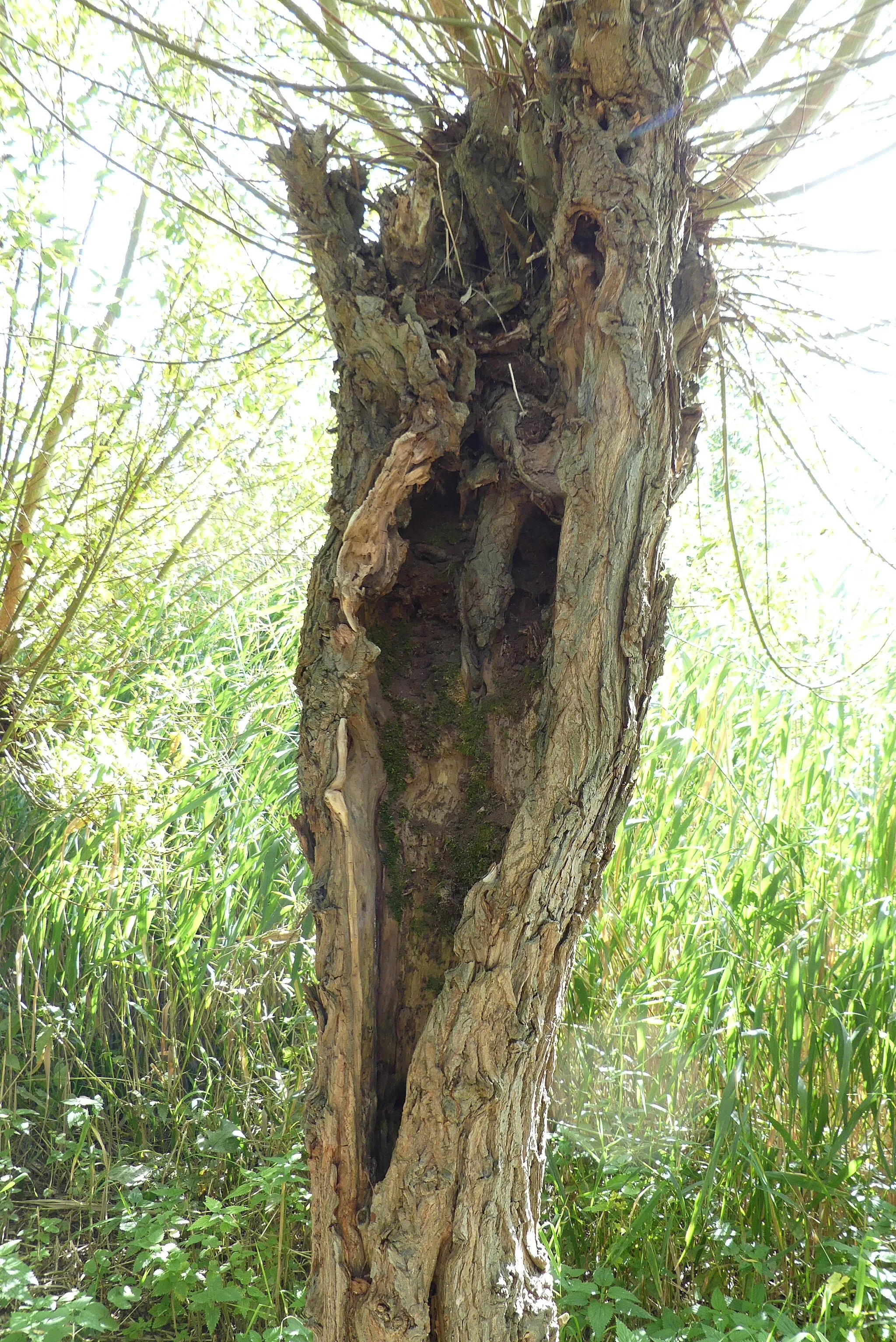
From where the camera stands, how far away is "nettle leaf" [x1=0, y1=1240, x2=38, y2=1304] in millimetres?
2086

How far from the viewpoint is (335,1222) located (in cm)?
134

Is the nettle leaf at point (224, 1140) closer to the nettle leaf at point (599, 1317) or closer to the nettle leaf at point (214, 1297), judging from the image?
the nettle leaf at point (214, 1297)

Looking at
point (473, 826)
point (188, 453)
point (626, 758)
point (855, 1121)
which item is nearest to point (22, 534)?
point (188, 453)

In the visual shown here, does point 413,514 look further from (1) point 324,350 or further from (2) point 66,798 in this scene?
(2) point 66,798

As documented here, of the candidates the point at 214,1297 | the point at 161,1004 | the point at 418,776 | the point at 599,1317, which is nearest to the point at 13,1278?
the point at 214,1297

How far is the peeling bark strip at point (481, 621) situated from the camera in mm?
1317

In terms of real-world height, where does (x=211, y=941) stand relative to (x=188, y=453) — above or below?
below

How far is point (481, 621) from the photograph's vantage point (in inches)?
62.0

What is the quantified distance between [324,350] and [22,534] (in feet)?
4.33

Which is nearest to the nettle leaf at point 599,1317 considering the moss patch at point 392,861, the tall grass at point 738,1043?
the tall grass at point 738,1043

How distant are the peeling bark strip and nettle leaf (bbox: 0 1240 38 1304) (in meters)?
1.24

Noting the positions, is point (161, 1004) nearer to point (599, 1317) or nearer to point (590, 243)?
point (599, 1317)

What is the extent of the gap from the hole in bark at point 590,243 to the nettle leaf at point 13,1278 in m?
2.65

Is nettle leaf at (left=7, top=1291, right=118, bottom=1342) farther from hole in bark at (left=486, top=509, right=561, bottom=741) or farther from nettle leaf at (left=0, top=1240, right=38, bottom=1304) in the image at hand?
hole in bark at (left=486, top=509, right=561, bottom=741)
